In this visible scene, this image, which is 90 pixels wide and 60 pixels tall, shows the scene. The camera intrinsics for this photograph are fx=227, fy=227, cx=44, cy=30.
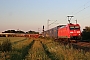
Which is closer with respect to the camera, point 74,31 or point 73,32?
point 73,32

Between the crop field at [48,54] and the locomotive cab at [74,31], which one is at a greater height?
the locomotive cab at [74,31]

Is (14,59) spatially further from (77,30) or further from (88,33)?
(88,33)

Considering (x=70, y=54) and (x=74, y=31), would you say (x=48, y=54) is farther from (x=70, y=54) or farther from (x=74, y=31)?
(x=74, y=31)

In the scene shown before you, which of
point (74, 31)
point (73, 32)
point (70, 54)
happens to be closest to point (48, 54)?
point (70, 54)

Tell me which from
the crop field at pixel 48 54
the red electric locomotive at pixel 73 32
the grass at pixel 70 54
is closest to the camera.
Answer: the grass at pixel 70 54

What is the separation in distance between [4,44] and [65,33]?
73.1 feet

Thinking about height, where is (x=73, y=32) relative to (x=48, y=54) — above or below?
above

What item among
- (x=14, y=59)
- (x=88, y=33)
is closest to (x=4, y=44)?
(x=14, y=59)

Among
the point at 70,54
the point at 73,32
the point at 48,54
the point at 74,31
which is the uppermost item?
the point at 74,31

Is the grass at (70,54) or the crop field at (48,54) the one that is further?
the crop field at (48,54)

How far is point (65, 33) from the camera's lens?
4522 centimetres

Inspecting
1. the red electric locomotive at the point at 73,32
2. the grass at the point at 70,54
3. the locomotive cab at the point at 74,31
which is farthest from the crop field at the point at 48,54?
the locomotive cab at the point at 74,31

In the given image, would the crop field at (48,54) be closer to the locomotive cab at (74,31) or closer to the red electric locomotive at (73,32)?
the red electric locomotive at (73,32)

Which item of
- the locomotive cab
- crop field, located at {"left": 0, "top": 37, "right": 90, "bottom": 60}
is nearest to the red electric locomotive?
the locomotive cab
